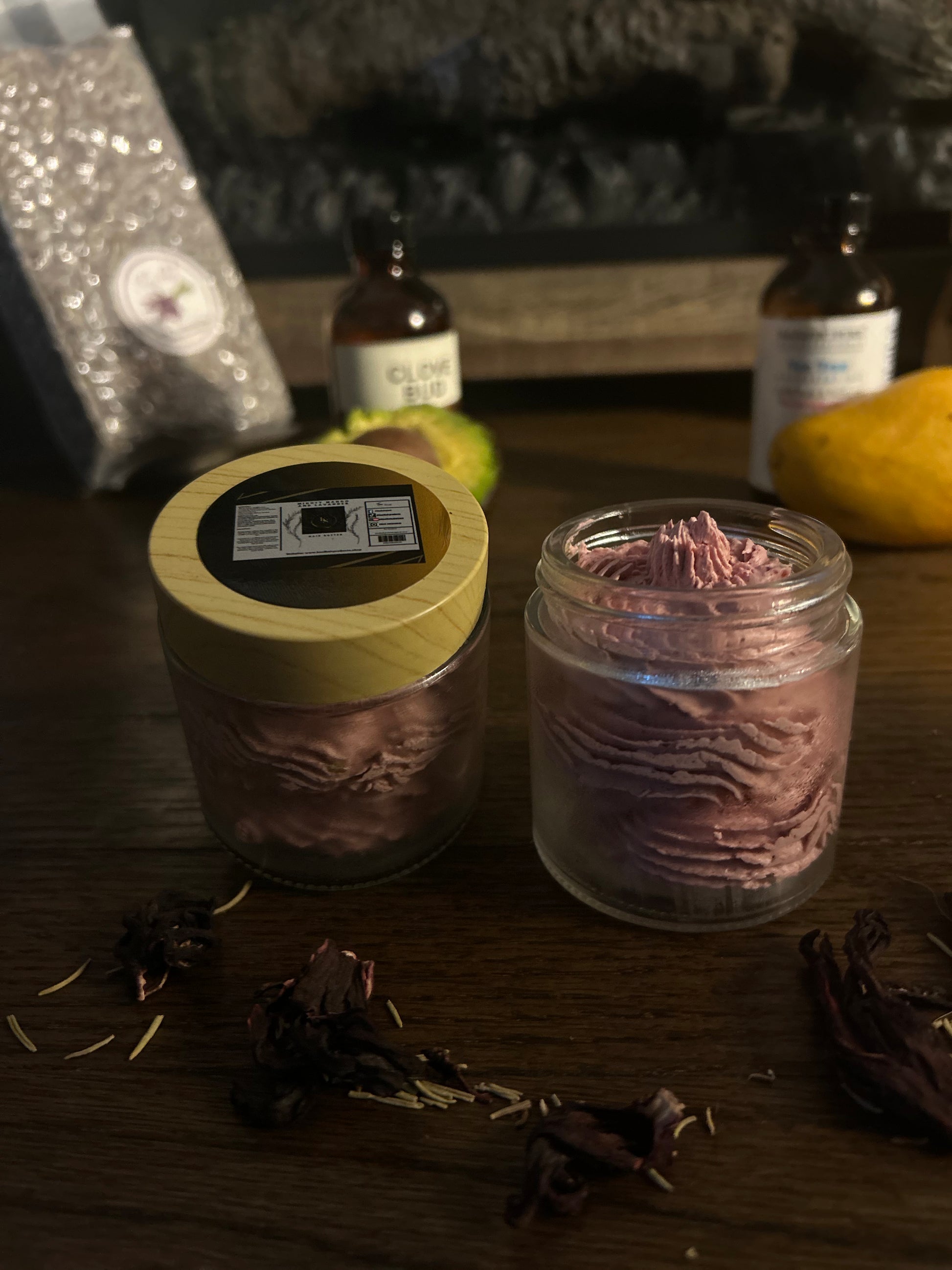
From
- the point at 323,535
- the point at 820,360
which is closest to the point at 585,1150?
the point at 323,535

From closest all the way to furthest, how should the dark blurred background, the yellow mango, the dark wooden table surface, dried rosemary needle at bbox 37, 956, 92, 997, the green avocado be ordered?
the dark wooden table surface
dried rosemary needle at bbox 37, 956, 92, 997
the yellow mango
the green avocado
the dark blurred background

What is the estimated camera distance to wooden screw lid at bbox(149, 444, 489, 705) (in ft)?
1.22

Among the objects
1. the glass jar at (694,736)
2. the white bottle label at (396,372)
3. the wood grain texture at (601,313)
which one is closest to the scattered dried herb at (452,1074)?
the glass jar at (694,736)

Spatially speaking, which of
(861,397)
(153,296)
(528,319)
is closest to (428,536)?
(861,397)

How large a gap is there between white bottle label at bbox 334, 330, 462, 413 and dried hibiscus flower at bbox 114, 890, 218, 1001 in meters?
0.65

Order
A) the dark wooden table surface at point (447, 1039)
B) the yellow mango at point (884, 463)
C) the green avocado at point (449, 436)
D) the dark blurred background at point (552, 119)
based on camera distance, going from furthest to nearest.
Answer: the dark blurred background at point (552, 119), the green avocado at point (449, 436), the yellow mango at point (884, 463), the dark wooden table surface at point (447, 1039)

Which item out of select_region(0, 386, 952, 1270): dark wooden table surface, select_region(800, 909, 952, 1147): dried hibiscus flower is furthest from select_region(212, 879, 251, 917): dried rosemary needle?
select_region(800, 909, 952, 1147): dried hibiscus flower

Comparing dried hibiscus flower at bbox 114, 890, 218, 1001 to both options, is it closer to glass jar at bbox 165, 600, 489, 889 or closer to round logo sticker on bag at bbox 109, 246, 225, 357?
glass jar at bbox 165, 600, 489, 889

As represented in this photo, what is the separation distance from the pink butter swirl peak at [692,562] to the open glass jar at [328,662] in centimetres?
6

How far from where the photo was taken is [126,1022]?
0.37 meters

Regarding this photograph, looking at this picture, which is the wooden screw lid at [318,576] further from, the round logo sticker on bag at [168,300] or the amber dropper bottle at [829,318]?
the round logo sticker on bag at [168,300]

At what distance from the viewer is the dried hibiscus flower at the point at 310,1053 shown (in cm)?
32

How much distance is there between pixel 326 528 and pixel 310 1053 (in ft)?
0.71

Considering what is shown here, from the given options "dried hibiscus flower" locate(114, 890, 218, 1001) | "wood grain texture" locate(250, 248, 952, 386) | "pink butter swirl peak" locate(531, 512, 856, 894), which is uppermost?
→ "pink butter swirl peak" locate(531, 512, 856, 894)
